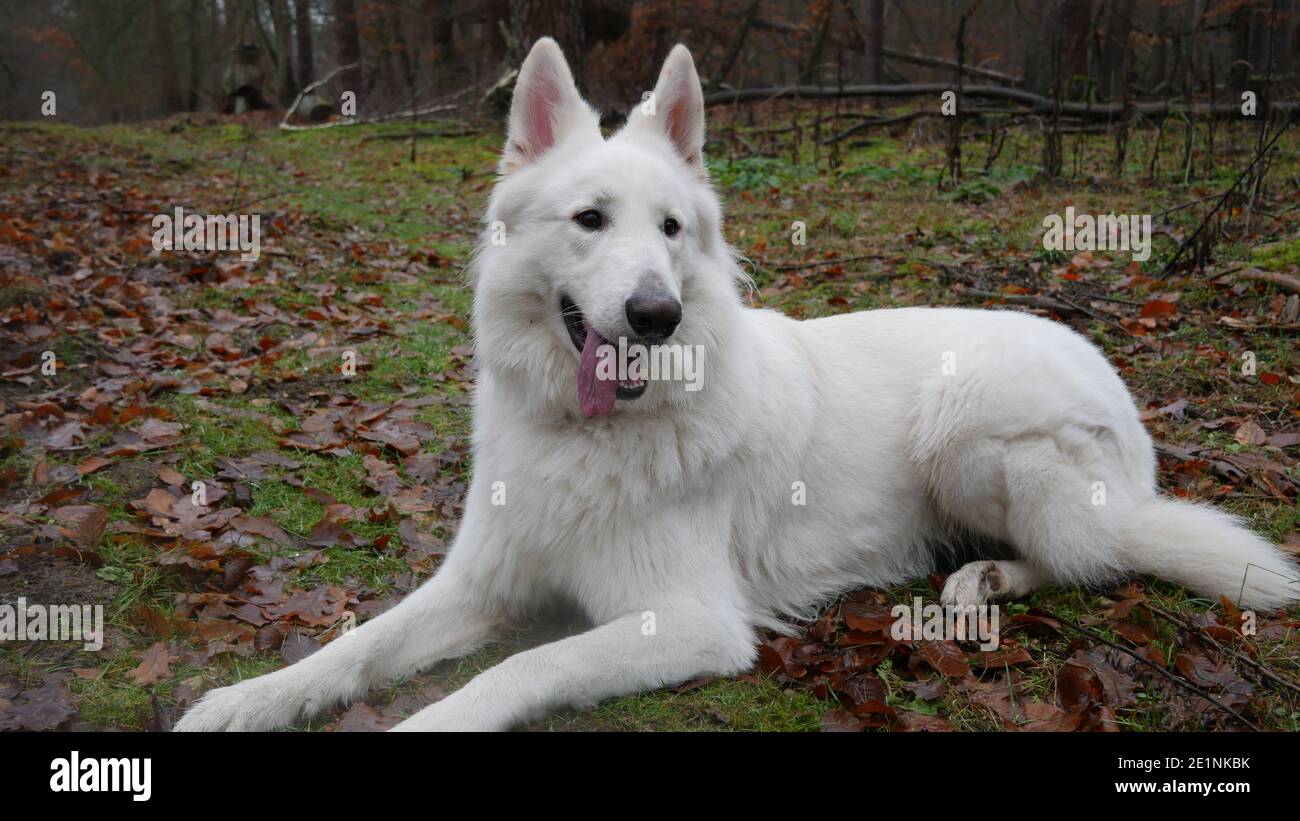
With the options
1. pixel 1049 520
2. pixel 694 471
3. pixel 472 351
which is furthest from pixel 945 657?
pixel 472 351

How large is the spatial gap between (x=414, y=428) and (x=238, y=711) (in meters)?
2.67

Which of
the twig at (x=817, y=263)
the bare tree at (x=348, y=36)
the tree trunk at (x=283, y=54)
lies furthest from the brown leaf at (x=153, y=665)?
the tree trunk at (x=283, y=54)

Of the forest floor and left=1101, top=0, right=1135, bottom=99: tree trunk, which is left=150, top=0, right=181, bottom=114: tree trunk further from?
left=1101, top=0, right=1135, bottom=99: tree trunk

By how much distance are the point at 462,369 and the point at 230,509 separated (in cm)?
232

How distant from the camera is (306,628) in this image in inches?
131

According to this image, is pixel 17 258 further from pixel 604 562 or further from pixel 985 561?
pixel 985 561

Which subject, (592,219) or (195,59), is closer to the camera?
(592,219)

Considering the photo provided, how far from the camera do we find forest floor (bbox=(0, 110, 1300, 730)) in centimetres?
290

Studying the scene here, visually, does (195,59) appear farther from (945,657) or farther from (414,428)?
(945,657)

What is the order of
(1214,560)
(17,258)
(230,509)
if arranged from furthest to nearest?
(17,258)
(230,509)
(1214,560)

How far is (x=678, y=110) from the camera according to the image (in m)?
3.50

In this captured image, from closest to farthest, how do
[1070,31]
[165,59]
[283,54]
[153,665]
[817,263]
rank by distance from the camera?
[153,665], [817,263], [1070,31], [283,54], [165,59]

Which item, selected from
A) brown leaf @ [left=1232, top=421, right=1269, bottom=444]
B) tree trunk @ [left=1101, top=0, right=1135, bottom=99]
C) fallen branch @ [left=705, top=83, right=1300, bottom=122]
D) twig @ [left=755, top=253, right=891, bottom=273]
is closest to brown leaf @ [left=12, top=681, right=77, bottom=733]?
brown leaf @ [left=1232, top=421, right=1269, bottom=444]
